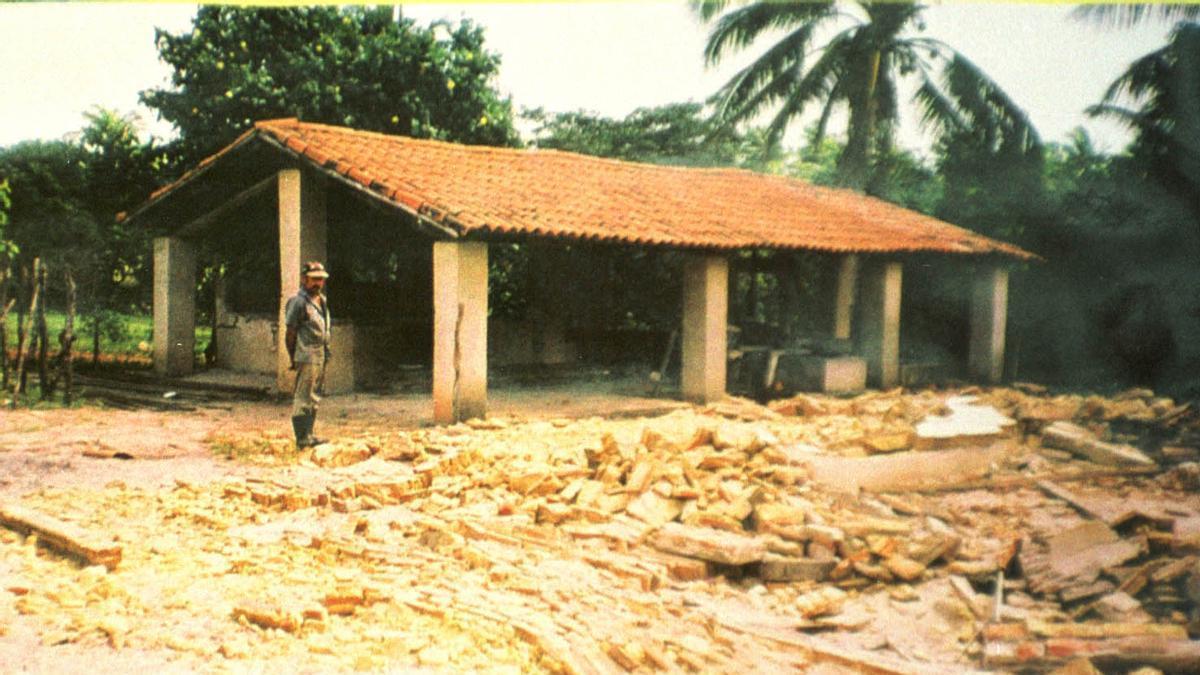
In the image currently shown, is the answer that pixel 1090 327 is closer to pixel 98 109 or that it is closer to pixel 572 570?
pixel 572 570

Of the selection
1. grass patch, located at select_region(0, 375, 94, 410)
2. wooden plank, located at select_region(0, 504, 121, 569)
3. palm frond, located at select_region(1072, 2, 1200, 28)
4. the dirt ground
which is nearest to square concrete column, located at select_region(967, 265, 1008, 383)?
the dirt ground

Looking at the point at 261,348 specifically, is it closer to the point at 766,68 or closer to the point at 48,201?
the point at 48,201

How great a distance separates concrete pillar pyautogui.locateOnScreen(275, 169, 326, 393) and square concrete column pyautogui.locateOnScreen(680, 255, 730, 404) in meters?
5.12

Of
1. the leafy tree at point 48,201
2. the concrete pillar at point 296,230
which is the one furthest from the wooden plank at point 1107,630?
the concrete pillar at point 296,230

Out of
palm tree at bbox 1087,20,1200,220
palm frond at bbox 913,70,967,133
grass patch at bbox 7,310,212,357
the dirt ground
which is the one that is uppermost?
palm frond at bbox 913,70,967,133

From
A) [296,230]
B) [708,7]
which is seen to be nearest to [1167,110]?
[708,7]

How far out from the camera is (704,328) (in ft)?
42.6

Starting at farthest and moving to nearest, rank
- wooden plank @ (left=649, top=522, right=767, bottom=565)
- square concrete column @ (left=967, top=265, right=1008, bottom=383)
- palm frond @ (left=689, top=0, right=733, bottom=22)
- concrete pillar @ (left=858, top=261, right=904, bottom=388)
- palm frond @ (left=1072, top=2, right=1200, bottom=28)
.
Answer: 1. square concrete column @ (left=967, top=265, right=1008, bottom=383)
2. concrete pillar @ (left=858, top=261, right=904, bottom=388)
3. palm frond @ (left=689, top=0, right=733, bottom=22)
4. wooden plank @ (left=649, top=522, right=767, bottom=565)
5. palm frond @ (left=1072, top=2, right=1200, bottom=28)

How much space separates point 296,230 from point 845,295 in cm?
949

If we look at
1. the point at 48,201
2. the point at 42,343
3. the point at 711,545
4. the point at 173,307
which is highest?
the point at 48,201

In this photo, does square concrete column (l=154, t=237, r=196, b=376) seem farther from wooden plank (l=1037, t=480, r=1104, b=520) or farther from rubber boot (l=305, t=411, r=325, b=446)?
wooden plank (l=1037, t=480, r=1104, b=520)

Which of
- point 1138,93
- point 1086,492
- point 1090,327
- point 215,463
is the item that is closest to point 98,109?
point 215,463

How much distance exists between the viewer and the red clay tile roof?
36.2 feet

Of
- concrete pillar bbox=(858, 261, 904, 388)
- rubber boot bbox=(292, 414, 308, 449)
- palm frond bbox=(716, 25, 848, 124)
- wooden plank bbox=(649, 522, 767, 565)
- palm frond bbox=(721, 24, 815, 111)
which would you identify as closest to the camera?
wooden plank bbox=(649, 522, 767, 565)
